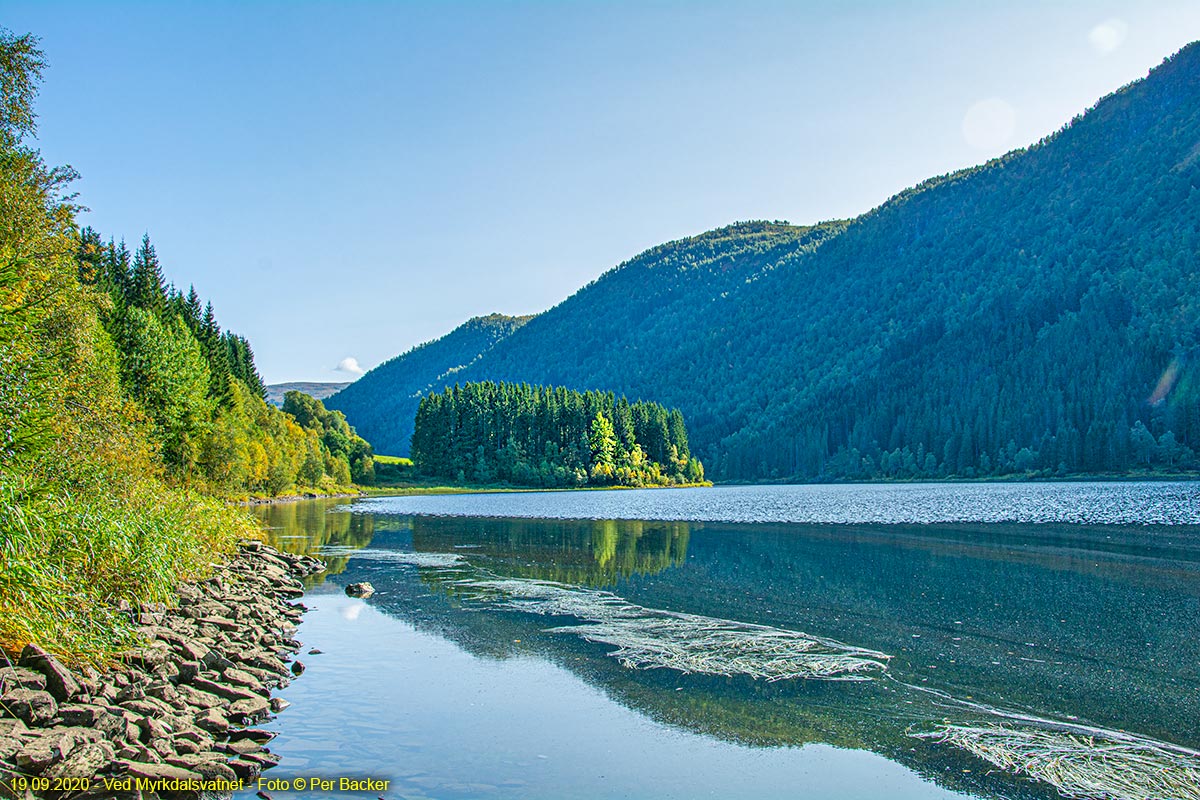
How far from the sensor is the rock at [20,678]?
982cm

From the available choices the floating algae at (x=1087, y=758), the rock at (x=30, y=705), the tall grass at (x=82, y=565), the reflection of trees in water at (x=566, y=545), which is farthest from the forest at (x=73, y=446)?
the floating algae at (x=1087, y=758)

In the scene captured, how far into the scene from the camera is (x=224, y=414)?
73188 mm

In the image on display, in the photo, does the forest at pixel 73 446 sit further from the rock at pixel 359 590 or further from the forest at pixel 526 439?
the forest at pixel 526 439

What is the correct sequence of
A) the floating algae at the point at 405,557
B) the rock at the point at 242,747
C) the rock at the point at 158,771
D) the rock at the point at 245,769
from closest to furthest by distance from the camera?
1. the rock at the point at 158,771
2. the rock at the point at 245,769
3. the rock at the point at 242,747
4. the floating algae at the point at 405,557

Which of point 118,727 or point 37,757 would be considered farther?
point 118,727

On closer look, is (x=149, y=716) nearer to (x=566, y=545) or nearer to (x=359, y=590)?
(x=359, y=590)

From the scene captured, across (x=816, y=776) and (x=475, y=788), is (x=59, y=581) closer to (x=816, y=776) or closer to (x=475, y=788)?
(x=475, y=788)

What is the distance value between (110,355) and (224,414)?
111 feet

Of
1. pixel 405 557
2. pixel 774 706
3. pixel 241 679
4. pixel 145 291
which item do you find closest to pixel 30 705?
pixel 241 679

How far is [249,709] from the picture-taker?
12.9 m

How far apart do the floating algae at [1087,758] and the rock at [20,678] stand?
1237cm

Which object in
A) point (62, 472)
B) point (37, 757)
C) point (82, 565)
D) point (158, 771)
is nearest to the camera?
point (37, 757)

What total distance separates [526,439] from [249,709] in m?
140

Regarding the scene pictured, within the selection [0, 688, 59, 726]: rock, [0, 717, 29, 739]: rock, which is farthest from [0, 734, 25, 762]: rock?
[0, 688, 59, 726]: rock
